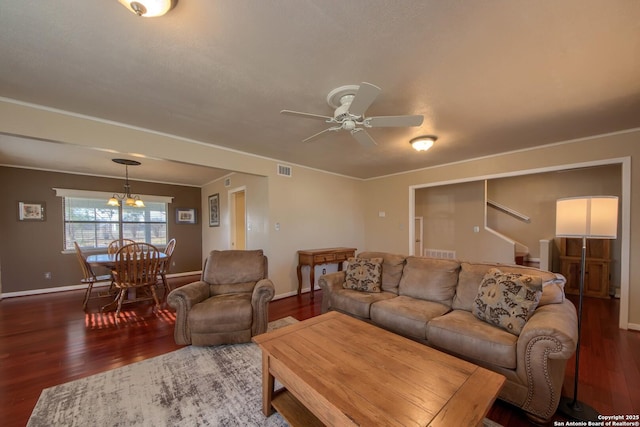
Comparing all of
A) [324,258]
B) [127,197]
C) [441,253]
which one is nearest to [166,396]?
[324,258]

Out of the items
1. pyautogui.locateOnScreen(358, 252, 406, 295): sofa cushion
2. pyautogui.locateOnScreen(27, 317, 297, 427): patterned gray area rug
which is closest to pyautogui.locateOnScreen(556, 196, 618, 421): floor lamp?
pyautogui.locateOnScreen(358, 252, 406, 295): sofa cushion

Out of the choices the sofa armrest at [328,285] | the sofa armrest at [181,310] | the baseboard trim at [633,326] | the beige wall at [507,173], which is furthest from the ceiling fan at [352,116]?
the baseboard trim at [633,326]

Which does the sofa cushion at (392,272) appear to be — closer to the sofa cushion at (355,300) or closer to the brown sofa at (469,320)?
the brown sofa at (469,320)

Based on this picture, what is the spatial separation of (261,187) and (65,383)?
3.10 metres

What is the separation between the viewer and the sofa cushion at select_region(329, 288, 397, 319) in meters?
2.65

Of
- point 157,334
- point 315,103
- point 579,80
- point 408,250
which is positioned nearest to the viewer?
point 579,80

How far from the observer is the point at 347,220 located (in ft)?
17.8

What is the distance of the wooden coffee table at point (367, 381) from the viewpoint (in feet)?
3.52

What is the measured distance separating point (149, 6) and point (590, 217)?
9.78 ft

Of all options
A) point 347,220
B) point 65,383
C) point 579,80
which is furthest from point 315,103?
point 347,220

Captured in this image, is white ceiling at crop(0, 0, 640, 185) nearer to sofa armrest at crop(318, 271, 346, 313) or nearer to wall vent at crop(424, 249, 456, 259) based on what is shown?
sofa armrest at crop(318, 271, 346, 313)

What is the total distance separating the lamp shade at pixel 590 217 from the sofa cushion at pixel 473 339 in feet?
2.99

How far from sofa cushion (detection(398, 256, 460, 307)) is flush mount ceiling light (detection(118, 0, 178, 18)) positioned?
9.87 ft

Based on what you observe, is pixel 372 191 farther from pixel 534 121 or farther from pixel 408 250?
pixel 534 121
